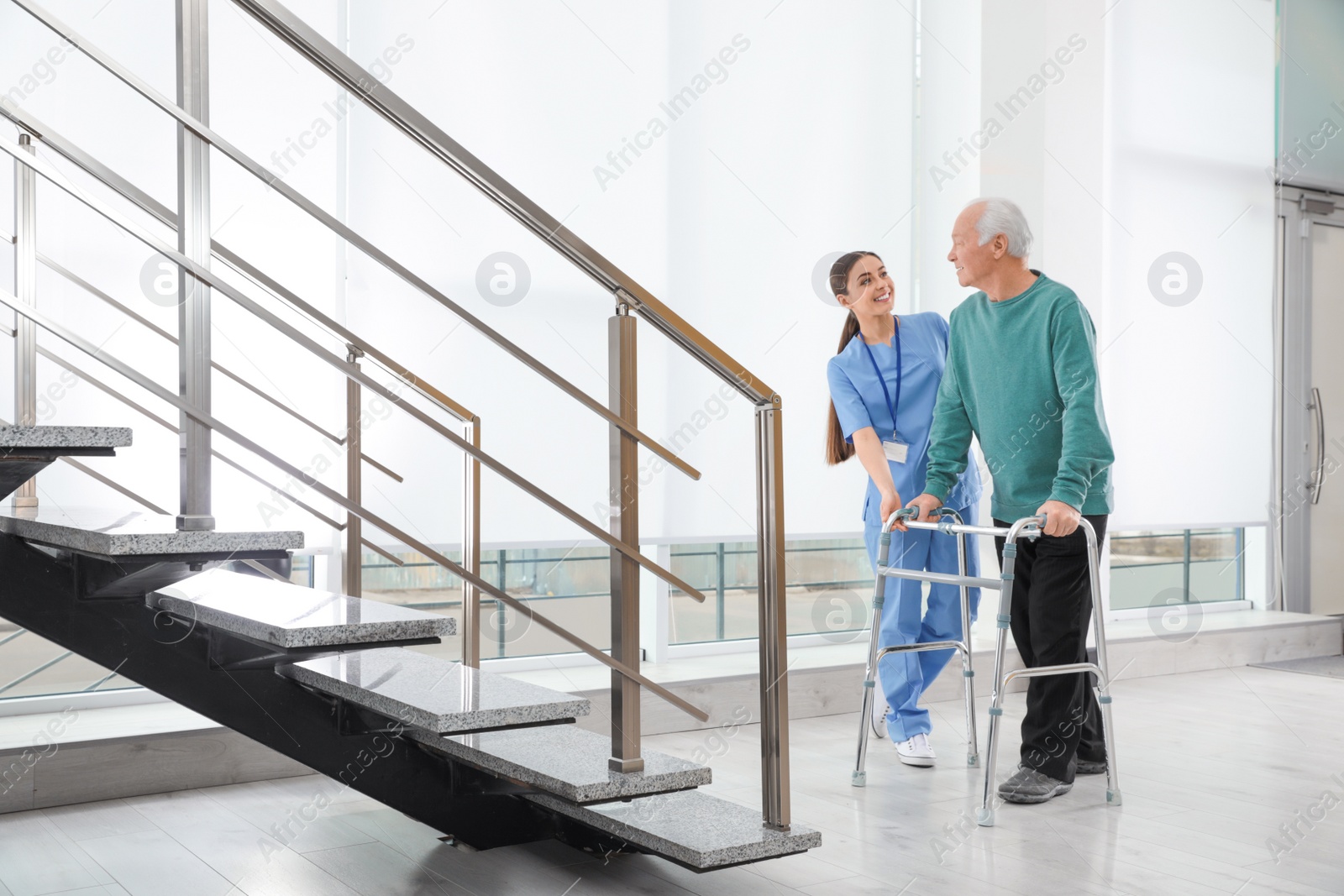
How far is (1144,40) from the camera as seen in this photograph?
17.7 ft

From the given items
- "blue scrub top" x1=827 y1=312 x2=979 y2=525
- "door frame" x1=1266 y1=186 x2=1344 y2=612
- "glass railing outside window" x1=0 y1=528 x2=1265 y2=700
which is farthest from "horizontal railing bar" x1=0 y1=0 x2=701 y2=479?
"door frame" x1=1266 y1=186 x2=1344 y2=612

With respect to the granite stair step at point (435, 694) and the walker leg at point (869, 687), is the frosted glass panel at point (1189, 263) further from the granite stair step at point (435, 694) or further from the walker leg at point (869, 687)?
the granite stair step at point (435, 694)

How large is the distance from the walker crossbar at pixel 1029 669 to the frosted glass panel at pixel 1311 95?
154 inches

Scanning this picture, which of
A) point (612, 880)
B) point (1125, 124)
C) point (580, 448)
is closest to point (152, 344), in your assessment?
point (580, 448)

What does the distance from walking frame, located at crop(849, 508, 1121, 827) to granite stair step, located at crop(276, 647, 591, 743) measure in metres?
1.11

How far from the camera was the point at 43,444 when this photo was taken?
175 centimetres

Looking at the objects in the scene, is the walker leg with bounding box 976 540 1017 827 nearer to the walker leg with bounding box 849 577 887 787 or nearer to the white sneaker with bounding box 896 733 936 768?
the walker leg with bounding box 849 577 887 787

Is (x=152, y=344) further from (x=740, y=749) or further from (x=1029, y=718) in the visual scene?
(x=1029, y=718)

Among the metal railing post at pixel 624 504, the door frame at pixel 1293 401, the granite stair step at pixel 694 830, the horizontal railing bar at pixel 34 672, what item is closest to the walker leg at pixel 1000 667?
the granite stair step at pixel 694 830

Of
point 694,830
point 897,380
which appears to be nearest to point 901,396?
point 897,380

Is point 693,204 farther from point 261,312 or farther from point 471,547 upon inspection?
point 261,312

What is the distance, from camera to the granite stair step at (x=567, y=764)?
2020 mm

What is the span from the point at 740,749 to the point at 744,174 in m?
2.09

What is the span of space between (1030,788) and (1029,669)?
35 centimetres
